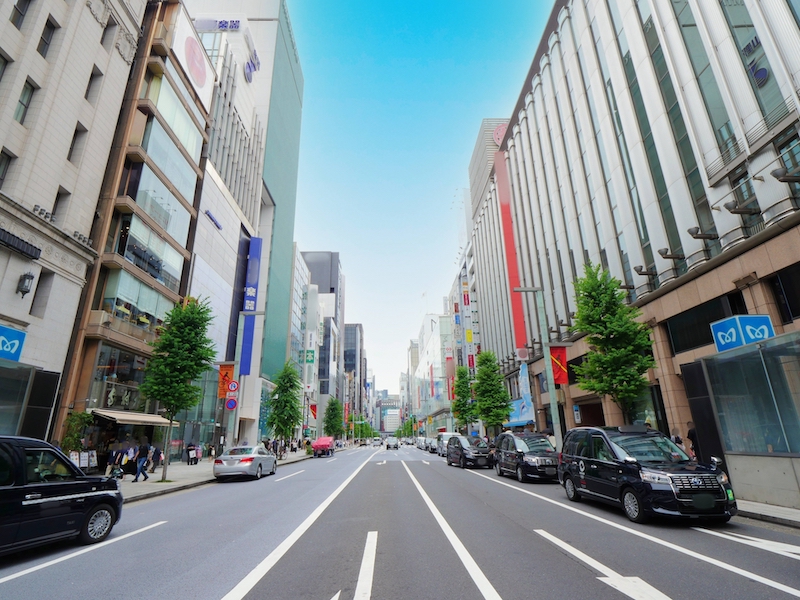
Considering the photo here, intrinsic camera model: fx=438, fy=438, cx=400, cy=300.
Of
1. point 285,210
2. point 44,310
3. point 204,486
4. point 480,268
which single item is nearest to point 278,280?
point 285,210

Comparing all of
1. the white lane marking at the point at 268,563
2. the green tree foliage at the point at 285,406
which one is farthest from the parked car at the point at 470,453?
the green tree foliage at the point at 285,406

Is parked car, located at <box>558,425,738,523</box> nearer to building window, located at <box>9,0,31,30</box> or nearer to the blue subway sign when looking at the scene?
the blue subway sign

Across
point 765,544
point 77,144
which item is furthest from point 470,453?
point 77,144

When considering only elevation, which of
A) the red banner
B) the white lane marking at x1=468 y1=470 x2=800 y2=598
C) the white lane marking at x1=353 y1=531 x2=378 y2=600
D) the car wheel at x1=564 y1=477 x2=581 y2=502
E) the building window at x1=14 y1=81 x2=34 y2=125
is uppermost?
the building window at x1=14 y1=81 x2=34 y2=125

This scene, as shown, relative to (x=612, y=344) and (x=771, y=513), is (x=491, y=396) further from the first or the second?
(x=771, y=513)

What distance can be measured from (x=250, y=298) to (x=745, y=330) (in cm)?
4290

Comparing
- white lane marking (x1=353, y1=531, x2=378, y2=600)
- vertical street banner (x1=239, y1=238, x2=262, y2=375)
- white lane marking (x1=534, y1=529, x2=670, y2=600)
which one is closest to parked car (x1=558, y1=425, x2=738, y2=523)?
white lane marking (x1=534, y1=529, x2=670, y2=600)

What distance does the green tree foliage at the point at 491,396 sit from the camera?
38344 millimetres

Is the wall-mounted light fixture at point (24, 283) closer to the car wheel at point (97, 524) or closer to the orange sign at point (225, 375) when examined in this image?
the orange sign at point (225, 375)

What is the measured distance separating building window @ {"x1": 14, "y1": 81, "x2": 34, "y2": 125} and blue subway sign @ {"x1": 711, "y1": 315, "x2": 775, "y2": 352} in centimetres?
2720

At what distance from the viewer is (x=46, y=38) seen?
2036 cm

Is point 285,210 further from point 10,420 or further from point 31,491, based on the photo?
point 31,491

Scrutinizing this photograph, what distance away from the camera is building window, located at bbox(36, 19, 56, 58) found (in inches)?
789

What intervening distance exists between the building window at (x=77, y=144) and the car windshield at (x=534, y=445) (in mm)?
24715
